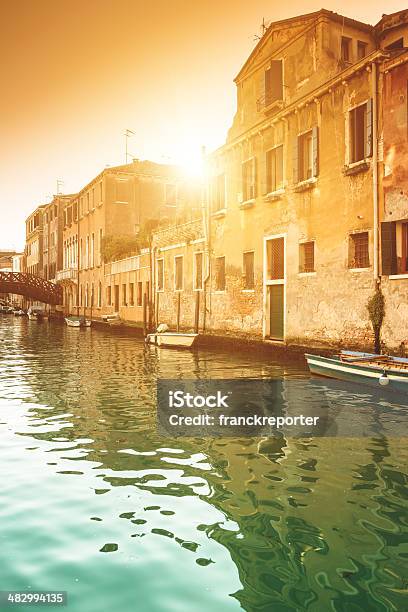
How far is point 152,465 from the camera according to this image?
5207 mm

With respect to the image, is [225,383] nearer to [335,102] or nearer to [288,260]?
[288,260]

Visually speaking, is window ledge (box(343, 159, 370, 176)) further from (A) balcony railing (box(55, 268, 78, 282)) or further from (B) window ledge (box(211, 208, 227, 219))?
(A) balcony railing (box(55, 268, 78, 282))

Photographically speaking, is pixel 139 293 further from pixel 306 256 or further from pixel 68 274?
pixel 68 274

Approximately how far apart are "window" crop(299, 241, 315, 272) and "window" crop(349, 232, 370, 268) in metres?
1.81

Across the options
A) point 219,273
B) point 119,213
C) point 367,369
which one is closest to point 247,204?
point 219,273

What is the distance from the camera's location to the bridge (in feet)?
143

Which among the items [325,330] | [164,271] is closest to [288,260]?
[325,330]

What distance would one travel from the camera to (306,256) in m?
14.8

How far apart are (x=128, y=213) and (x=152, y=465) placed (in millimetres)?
30758

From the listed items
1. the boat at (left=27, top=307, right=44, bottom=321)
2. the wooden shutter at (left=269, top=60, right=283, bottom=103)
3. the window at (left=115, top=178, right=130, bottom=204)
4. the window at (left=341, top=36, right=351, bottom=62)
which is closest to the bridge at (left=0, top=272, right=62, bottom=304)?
the boat at (left=27, top=307, right=44, bottom=321)

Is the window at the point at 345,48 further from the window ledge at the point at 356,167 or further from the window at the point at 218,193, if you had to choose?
the window at the point at 218,193

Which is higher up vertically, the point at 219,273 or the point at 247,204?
the point at 247,204

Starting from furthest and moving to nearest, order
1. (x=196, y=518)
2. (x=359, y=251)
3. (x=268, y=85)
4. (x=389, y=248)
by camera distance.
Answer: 1. (x=268, y=85)
2. (x=359, y=251)
3. (x=389, y=248)
4. (x=196, y=518)

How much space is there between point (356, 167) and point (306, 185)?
198 centimetres
